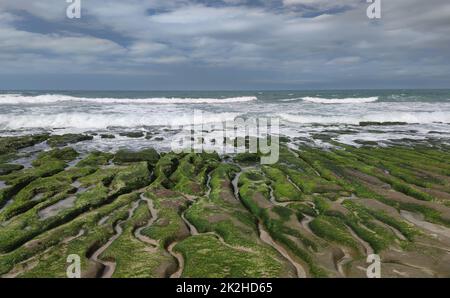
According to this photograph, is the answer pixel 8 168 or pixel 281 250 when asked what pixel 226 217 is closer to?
pixel 281 250

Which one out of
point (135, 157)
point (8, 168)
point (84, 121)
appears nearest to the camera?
point (8, 168)

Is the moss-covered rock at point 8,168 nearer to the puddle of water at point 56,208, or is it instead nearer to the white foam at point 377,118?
the puddle of water at point 56,208

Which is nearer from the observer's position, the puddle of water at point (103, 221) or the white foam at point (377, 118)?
the puddle of water at point (103, 221)

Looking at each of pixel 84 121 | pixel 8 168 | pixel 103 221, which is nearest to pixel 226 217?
pixel 103 221

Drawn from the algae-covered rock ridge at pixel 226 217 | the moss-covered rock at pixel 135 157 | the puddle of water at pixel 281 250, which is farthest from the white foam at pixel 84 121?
the puddle of water at pixel 281 250

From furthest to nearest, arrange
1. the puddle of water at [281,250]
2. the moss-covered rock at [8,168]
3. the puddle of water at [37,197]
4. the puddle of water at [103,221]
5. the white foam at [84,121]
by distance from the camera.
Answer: the white foam at [84,121] → the moss-covered rock at [8,168] → the puddle of water at [37,197] → the puddle of water at [103,221] → the puddle of water at [281,250]
